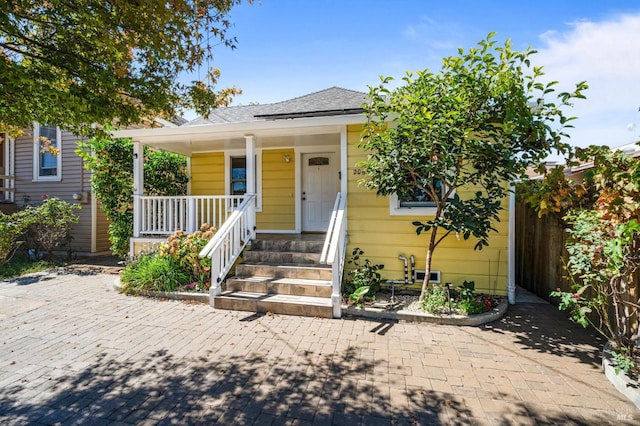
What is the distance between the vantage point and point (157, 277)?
5.63 m

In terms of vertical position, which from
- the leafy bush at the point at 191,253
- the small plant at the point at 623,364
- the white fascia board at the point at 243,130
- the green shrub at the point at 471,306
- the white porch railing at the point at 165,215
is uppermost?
the white fascia board at the point at 243,130

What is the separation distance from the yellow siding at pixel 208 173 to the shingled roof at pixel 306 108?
3.12ft

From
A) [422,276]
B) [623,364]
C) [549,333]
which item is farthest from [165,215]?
[623,364]

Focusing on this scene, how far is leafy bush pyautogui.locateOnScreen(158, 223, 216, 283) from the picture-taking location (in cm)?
575

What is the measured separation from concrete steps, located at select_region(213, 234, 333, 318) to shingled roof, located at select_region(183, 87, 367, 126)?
280 centimetres

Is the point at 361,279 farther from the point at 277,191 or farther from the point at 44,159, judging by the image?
the point at 44,159

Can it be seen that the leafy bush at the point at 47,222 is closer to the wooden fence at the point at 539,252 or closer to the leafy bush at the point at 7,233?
the leafy bush at the point at 7,233

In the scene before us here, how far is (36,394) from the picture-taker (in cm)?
263

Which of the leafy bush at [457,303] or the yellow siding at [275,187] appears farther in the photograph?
the yellow siding at [275,187]

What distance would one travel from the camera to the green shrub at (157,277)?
18.3 feet

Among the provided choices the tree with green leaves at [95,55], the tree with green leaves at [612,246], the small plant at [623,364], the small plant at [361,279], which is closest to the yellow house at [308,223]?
the small plant at [361,279]

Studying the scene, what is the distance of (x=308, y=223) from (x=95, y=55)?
5243 millimetres

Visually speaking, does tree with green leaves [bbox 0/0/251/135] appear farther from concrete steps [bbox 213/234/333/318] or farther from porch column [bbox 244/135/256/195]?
concrete steps [bbox 213/234/333/318]

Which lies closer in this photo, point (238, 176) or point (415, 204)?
point (415, 204)
